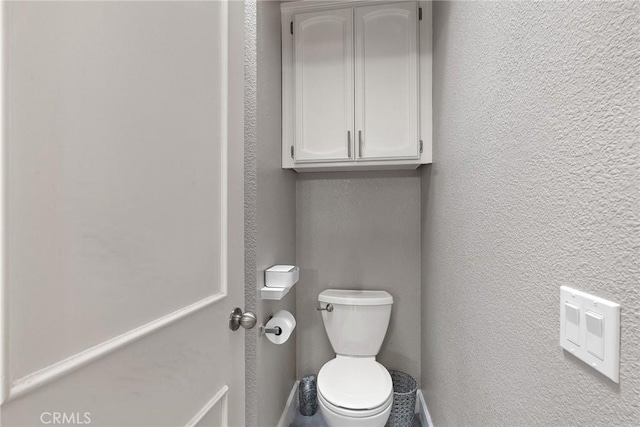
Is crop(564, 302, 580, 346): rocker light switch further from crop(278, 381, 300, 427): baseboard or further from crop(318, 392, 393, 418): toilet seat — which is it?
crop(278, 381, 300, 427): baseboard

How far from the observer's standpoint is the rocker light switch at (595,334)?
450mm

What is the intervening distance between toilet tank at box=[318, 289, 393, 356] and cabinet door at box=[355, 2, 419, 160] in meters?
0.84

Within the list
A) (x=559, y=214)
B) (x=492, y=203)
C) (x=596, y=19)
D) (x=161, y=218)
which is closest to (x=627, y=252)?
(x=559, y=214)

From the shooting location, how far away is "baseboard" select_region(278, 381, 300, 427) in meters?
1.68

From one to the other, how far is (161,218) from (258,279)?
29.7 inches

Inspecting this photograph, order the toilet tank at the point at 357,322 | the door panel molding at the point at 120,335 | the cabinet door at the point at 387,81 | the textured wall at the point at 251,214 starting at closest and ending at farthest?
the door panel molding at the point at 120,335 → the textured wall at the point at 251,214 → the cabinet door at the point at 387,81 → the toilet tank at the point at 357,322

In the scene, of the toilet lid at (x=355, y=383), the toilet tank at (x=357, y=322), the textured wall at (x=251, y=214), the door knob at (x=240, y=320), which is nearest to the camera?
the door knob at (x=240, y=320)

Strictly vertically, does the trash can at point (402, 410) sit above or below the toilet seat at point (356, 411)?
below

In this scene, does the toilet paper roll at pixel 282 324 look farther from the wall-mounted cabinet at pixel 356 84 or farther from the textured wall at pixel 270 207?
the wall-mounted cabinet at pixel 356 84

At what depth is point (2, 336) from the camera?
0.35 m

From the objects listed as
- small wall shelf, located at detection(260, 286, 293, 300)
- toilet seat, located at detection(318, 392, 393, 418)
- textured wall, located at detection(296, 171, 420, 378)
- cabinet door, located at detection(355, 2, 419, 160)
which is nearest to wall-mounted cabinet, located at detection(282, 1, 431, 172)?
cabinet door, located at detection(355, 2, 419, 160)

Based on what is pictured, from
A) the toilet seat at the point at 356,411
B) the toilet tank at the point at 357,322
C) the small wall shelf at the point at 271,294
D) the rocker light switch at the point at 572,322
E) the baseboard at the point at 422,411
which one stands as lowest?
the baseboard at the point at 422,411

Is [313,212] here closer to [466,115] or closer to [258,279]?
[258,279]

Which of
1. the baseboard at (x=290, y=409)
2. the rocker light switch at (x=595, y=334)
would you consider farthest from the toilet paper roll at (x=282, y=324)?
the rocker light switch at (x=595, y=334)
